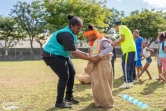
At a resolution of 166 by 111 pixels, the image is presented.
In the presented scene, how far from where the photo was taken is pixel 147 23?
48125 millimetres

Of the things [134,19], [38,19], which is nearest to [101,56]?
[38,19]

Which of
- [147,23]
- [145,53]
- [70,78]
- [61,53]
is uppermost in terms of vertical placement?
[147,23]

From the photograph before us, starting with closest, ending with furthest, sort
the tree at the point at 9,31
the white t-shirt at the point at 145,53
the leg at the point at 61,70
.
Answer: the leg at the point at 61,70
the white t-shirt at the point at 145,53
the tree at the point at 9,31

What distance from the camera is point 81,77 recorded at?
8609mm

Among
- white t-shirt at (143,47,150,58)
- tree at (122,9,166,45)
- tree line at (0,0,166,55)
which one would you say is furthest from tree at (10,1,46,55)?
white t-shirt at (143,47,150,58)

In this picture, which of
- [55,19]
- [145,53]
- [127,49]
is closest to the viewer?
[127,49]

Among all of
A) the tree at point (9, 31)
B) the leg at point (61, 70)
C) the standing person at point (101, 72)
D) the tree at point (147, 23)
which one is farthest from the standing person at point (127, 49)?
the tree at point (147, 23)

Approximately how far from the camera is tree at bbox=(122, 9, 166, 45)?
1871 inches

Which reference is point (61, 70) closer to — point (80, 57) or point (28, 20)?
point (80, 57)

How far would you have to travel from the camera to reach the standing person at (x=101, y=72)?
16.9 ft

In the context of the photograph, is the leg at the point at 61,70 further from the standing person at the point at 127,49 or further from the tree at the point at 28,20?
the tree at the point at 28,20

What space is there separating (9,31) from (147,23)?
84.6 ft

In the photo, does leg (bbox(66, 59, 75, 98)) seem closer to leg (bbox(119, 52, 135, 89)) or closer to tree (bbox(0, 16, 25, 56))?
leg (bbox(119, 52, 135, 89))

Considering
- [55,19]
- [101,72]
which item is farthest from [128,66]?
[55,19]
